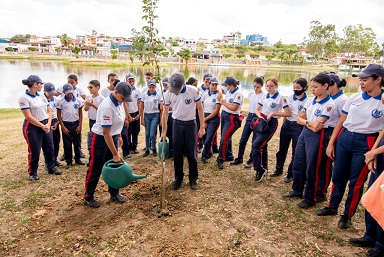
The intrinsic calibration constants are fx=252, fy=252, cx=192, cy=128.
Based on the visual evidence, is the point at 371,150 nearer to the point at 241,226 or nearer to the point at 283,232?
the point at 283,232

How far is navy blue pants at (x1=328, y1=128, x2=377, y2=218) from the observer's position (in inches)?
122

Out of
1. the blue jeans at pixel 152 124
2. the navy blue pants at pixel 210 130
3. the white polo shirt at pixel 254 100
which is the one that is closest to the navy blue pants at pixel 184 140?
the navy blue pants at pixel 210 130

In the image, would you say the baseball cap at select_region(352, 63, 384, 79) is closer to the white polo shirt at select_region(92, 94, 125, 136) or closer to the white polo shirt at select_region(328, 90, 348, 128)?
the white polo shirt at select_region(328, 90, 348, 128)

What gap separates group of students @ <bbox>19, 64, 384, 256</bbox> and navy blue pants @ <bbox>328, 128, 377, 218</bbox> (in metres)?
0.01

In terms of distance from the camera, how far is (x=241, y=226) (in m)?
3.37

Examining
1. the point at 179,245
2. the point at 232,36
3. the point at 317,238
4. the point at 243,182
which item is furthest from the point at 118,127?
the point at 232,36

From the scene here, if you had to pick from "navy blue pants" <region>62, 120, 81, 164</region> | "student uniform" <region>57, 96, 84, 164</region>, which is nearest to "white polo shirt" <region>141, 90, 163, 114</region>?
"student uniform" <region>57, 96, 84, 164</region>

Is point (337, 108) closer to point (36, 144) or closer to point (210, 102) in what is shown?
point (210, 102)

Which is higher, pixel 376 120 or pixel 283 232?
pixel 376 120

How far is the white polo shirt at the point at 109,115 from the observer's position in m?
3.39

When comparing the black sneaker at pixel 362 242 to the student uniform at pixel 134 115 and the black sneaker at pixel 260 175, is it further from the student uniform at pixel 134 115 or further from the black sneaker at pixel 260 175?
the student uniform at pixel 134 115

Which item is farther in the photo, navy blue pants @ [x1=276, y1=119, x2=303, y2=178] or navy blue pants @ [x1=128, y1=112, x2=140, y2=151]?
navy blue pants @ [x1=128, y1=112, x2=140, y2=151]

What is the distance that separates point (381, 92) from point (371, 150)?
725mm

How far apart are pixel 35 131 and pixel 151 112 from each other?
95.2 inches
